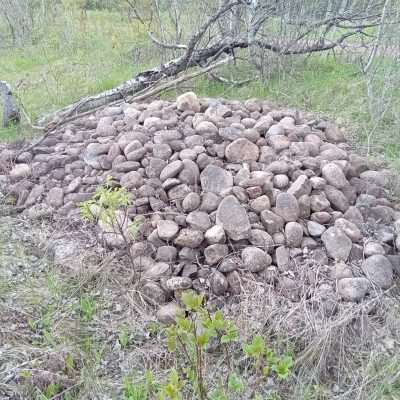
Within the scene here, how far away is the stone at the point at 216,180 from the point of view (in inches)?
98.9

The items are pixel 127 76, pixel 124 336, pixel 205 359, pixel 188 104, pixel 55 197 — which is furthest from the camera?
pixel 127 76

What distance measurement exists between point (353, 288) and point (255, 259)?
47cm

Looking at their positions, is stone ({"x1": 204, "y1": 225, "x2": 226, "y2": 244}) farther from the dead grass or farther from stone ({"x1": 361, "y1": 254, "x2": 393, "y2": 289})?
stone ({"x1": 361, "y1": 254, "x2": 393, "y2": 289})

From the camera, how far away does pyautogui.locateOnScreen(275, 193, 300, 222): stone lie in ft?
7.70

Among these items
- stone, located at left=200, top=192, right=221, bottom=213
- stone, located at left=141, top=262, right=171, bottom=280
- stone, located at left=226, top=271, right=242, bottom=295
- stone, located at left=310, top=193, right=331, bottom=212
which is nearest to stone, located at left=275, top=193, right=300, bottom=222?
stone, located at left=310, top=193, right=331, bottom=212

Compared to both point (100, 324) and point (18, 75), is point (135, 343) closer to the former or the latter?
point (100, 324)

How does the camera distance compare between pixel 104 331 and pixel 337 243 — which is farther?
pixel 337 243

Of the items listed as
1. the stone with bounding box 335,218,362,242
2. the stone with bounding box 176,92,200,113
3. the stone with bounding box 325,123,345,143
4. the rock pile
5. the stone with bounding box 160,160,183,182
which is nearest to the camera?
the rock pile

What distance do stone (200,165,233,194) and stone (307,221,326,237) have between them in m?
0.49

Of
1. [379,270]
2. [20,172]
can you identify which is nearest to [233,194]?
[379,270]

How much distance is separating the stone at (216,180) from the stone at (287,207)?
30 centimetres

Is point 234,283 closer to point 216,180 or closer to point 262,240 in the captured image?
→ point 262,240

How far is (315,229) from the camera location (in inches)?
91.9

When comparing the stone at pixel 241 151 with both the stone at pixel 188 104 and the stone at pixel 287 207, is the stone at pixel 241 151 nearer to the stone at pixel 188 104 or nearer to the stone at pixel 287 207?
the stone at pixel 287 207
